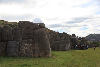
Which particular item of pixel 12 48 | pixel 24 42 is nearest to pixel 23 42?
pixel 24 42

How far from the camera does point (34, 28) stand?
119 ft

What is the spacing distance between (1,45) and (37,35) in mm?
5584

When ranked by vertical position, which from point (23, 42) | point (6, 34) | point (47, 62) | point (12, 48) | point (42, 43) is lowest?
point (47, 62)

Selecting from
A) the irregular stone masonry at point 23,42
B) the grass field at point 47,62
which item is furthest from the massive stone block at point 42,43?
the grass field at point 47,62

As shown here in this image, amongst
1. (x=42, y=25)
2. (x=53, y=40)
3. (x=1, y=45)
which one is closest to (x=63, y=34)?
(x=53, y=40)

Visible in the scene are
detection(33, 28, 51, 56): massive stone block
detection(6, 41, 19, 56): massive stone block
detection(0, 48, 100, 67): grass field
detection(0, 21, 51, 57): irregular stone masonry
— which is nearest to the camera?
detection(0, 48, 100, 67): grass field

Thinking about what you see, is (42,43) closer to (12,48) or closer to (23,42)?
(23,42)

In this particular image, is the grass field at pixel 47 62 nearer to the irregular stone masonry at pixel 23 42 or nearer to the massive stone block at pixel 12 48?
the massive stone block at pixel 12 48

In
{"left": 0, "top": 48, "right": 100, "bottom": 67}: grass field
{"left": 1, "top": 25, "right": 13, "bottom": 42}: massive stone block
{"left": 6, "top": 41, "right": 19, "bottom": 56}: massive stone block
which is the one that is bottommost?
{"left": 0, "top": 48, "right": 100, "bottom": 67}: grass field

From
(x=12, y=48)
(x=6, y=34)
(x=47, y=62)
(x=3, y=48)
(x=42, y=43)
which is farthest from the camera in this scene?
(x=6, y=34)

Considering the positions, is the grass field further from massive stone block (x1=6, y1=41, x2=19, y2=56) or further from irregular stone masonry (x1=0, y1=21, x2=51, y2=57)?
irregular stone masonry (x1=0, y1=21, x2=51, y2=57)

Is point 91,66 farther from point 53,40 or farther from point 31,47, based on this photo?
point 53,40

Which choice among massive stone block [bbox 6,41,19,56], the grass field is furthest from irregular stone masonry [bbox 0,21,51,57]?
the grass field

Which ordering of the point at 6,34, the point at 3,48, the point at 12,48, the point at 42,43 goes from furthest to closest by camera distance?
1. the point at 6,34
2. the point at 42,43
3. the point at 3,48
4. the point at 12,48
